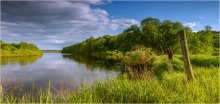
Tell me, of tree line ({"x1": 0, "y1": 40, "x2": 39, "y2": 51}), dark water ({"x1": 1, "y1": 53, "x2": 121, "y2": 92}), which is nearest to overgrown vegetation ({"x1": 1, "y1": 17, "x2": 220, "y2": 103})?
dark water ({"x1": 1, "y1": 53, "x2": 121, "y2": 92})

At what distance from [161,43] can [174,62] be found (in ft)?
35.9

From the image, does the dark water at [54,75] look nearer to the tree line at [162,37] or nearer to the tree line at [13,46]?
the tree line at [162,37]

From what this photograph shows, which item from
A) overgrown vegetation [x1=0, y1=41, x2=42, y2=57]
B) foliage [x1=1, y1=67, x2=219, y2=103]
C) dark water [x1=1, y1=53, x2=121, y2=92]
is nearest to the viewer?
foliage [x1=1, y1=67, x2=219, y2=103]

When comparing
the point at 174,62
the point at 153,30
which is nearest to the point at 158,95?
the point at 174,62

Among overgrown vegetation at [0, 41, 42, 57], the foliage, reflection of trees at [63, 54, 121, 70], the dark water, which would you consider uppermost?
overgrown vegetation at [0, 41, 42, 57]

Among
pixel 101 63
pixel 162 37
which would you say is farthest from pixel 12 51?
pixel 162 37

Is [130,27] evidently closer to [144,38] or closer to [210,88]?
[144,38]

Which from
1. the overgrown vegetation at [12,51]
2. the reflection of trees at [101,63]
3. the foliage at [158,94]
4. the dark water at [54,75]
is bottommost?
the dark water at [54,75]

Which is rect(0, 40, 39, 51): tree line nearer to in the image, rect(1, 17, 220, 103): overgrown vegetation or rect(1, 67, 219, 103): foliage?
rect(1, 17, 220, 103): overgrown vegetation

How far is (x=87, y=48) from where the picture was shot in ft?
371

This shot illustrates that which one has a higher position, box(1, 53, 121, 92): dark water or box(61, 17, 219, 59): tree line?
box(61, 17, 219, 59): tree line

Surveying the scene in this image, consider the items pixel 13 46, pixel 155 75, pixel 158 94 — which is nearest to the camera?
pixel 158 94

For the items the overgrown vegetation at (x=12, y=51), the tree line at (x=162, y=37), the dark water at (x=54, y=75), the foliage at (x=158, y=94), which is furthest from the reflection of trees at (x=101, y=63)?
the overgrown vegetation at (x=12, y=51)

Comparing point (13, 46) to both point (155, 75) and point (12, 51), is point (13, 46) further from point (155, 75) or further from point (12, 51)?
point (155, 75)
